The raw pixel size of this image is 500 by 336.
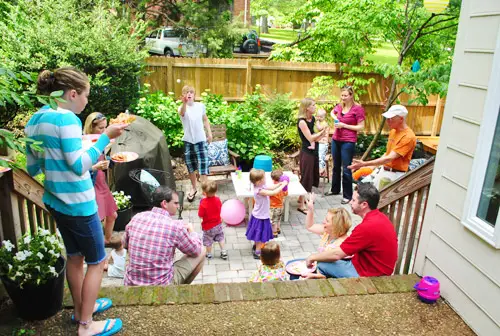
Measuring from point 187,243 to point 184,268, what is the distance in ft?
1.18

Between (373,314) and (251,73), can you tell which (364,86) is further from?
(373,314)

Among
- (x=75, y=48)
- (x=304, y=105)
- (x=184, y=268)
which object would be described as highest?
(x=75, y=48)

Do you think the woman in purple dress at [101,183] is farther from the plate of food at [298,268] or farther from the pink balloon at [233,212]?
the plate of food at [298,268]

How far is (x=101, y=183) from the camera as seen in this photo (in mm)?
4496

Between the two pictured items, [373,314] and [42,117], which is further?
[373,314]

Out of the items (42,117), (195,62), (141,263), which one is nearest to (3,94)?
(42,117)

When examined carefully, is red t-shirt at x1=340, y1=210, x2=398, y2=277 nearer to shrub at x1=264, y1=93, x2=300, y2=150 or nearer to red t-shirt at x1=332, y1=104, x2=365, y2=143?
red t-shirt at x1=332, y1=104, x2=365, y2=143

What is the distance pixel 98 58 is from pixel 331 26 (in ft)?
15.7

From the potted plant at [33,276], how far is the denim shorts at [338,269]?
1908 millimetres

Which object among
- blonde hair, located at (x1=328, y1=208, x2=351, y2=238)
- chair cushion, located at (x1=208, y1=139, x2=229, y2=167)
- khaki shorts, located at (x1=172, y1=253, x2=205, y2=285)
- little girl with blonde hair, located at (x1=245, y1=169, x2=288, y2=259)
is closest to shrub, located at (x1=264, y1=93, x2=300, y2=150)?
chair cushion, located at (x1=208, y1=139, x2=229, y2=167)

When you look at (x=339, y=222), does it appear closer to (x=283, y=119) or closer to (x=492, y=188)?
(x=492, y=188)

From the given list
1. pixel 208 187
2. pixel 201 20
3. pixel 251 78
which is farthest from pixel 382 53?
pixel 208 187

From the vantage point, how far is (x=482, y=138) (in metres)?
2.54

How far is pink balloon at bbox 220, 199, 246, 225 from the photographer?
5727mm
